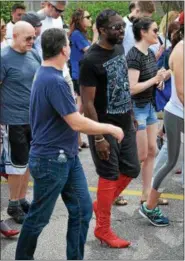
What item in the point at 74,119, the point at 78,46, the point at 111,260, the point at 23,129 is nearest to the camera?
the point at 74,119

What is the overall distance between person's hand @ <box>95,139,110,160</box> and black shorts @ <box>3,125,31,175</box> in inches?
33.6

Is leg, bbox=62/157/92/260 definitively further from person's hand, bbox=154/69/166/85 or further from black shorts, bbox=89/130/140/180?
person's hand, bbox=154/69/166/85

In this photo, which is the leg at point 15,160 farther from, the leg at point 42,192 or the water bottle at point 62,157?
the water bottle at point 62,157

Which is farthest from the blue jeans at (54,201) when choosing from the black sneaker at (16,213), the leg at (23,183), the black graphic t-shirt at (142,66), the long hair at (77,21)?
the long hair at (77,21)

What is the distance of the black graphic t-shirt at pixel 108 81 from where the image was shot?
378cm

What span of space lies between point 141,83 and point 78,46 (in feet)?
8.43

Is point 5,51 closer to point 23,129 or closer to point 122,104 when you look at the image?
point 23,129

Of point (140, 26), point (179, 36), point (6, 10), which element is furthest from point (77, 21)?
point (6, 10)

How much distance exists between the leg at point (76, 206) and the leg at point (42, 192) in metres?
0.12

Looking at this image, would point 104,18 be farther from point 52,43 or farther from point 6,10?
point 6,10

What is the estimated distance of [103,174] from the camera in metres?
3.95

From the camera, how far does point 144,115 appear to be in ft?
15.2

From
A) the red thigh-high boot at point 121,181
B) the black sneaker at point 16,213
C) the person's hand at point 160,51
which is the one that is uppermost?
the person's hand at point 160,51

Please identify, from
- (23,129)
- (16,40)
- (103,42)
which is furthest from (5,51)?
(103,42)
